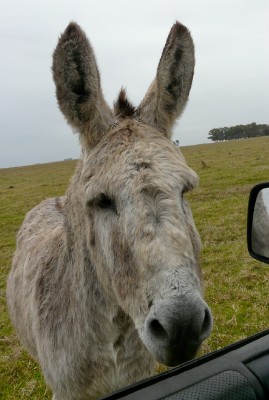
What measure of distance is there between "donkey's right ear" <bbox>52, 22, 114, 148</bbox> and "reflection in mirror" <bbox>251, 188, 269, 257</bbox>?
1180 mm

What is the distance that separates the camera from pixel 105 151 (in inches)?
103

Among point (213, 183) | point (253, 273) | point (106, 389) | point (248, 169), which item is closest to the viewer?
point (106, 389)

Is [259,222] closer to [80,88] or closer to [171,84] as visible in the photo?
[171,84]

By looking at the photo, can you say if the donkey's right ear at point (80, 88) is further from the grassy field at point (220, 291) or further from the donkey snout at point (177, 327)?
the grassy field at point (220, 291)

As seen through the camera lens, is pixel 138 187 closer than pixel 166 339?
No

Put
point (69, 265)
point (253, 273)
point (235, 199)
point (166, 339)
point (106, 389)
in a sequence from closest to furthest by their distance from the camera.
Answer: point (166, 339)
point (106, 389)
point (69, 265)
point (253, 273)
point (235, 199)

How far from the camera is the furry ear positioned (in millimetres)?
2910

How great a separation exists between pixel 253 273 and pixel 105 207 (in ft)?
18.4

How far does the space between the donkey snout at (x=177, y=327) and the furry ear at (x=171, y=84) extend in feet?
5.04

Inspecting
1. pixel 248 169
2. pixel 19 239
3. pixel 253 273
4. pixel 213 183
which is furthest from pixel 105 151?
pixel 248 169

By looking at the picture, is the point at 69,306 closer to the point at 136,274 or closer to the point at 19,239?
the point at 136,274

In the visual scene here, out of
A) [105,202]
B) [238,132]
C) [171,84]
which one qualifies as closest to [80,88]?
[171,84]

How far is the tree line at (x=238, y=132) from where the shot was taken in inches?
3480

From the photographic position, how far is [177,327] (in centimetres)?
180
